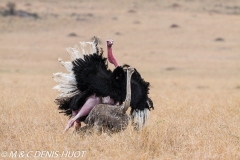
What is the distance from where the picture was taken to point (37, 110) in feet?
30.7

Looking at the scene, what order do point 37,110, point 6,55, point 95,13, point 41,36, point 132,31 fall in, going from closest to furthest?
point 37,110 → point 6,55 → point 41,36 → point 132,31 → point 95,13

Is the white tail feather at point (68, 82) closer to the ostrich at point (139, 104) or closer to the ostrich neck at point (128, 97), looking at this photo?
the ostrich at point (139, 104)

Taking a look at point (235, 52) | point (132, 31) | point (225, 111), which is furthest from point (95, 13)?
point (225, 111)

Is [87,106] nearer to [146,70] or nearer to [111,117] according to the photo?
[111,117]

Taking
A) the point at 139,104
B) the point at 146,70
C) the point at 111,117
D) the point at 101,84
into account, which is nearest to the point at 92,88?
the point at 101,84

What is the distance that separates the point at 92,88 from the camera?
22.4ft

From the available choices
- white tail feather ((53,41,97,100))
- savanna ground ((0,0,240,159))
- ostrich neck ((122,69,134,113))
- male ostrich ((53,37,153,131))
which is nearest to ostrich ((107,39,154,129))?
male ostrich ((53,37,153,131))

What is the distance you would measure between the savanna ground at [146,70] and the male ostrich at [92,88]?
309mm

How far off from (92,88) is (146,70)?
2138 centimetres

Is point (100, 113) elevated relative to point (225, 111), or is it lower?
elevated

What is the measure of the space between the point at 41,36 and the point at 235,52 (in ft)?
48.5

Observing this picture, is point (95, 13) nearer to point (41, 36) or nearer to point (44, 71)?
point (41, 36)

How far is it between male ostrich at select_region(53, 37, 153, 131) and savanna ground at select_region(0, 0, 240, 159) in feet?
1.01

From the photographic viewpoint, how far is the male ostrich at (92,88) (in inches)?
271
